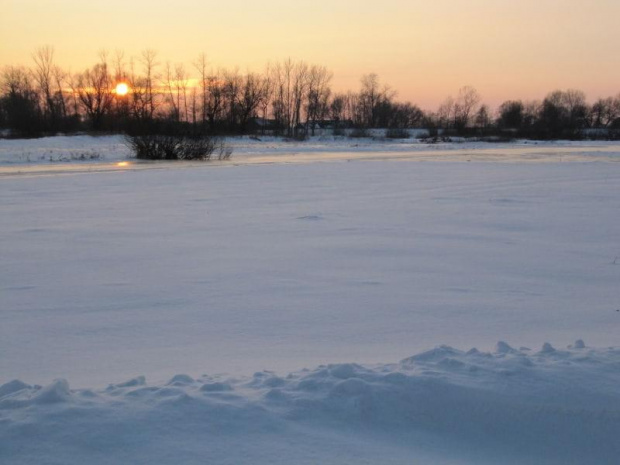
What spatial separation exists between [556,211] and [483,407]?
8.42m

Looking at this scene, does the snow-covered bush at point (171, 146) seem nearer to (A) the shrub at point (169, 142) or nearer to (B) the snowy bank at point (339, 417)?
(A) the shrub at point (169, 142)

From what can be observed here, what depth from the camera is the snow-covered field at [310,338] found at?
106 inches

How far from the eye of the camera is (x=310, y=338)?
4156mm

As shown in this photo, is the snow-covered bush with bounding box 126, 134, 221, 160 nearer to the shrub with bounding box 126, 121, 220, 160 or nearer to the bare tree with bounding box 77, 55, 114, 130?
the shrub with bounding box 126, 121, 220, 160

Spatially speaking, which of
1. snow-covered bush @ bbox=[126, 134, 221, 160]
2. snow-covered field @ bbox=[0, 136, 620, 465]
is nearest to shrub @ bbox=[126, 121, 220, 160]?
snow-covered bush @ bbox=[126, 134, 221, 160]

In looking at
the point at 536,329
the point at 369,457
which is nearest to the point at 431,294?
the point at 536,329

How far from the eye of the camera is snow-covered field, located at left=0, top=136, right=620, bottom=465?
2.69 m

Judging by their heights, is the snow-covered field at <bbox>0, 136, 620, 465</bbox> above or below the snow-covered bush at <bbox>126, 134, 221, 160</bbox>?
below

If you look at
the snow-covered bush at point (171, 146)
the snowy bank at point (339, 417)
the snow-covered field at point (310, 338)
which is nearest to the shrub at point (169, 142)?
the snow-covered bush at point (171, 146)

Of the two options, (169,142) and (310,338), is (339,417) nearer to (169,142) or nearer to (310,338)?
(310,338)

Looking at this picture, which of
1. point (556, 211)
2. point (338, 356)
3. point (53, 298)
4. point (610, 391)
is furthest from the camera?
point (556, 211)

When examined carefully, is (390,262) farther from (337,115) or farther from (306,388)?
(337,115)

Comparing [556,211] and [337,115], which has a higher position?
[337,115]

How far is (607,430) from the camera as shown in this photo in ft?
9.30
